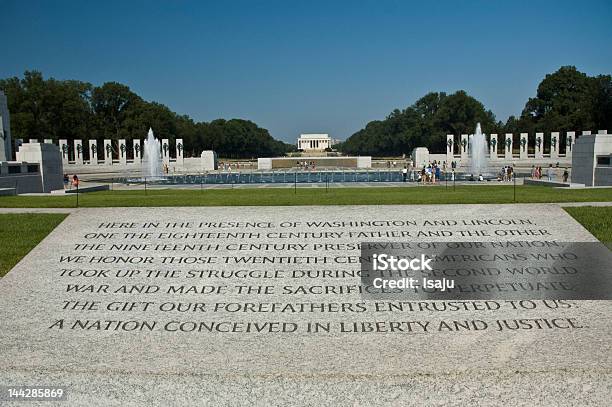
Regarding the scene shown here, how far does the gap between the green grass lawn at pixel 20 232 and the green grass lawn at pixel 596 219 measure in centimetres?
1305

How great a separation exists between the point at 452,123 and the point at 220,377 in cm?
10604

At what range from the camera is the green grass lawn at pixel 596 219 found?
1317 cm

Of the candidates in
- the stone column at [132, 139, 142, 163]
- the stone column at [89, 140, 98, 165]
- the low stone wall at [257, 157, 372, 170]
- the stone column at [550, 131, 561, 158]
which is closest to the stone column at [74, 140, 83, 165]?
the stone column at [89, 140, 98, 165]

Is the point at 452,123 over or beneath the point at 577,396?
over

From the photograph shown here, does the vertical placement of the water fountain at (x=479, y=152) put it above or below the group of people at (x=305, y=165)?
above

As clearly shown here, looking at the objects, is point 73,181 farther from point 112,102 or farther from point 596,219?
point 112,102

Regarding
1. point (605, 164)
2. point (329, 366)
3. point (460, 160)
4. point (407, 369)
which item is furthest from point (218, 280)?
point (460, 160)

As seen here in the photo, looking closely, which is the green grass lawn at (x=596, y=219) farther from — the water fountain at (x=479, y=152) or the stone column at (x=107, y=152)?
the stone column at (x=107, y=152)

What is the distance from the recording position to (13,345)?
27.8ft

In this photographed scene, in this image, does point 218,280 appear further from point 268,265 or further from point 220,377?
point 220,377

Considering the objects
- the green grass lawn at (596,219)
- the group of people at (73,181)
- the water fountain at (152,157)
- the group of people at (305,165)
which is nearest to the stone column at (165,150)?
the water fountain at (152,157)

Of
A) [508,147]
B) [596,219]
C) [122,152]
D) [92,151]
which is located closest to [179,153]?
[122,152]

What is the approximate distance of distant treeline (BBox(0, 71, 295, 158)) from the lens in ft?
275

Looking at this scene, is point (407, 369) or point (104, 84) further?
point (104, 84)
